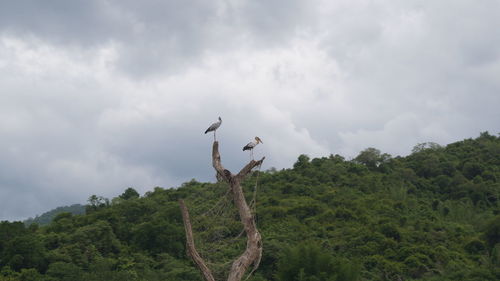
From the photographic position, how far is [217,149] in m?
10.1

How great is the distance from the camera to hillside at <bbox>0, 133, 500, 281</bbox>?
34250 millimetres

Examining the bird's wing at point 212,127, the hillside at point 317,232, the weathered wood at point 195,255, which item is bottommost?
the weathered wood at point 195,255

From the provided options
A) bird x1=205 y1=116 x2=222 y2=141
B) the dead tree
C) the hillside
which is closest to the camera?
the dead tree

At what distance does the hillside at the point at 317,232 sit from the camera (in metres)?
34.2

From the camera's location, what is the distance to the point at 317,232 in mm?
43781

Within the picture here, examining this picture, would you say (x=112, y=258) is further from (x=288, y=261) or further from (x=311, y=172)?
(x=311, y=172)

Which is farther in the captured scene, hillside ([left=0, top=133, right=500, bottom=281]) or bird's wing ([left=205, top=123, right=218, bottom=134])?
hillside ([left=0, top=133, right=500, bottom=281])

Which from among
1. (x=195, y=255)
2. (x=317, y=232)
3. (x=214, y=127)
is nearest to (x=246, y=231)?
(x=195, y=255)

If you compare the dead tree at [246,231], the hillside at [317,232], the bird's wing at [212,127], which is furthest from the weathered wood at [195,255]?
the hillside at [317,232]

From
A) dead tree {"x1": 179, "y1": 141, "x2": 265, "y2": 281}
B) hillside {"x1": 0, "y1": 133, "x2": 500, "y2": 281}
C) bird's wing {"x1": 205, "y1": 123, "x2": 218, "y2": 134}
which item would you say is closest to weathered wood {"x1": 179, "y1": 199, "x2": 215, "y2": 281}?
dead tree {"x1": 179, "y1": 141, "x2": 265, "y2": 281}

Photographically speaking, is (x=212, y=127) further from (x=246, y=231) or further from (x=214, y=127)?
(x=246, y=231)

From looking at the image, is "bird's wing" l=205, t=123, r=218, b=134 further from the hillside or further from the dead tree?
the hillside

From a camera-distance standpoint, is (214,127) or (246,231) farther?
(214,127)

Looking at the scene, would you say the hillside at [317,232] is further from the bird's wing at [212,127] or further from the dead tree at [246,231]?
the dead tree at [246,231]
